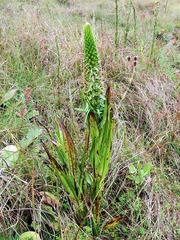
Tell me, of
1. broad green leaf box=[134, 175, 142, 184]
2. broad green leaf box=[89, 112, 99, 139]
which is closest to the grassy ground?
broad green leaf box=[134, 175, 142, 184]

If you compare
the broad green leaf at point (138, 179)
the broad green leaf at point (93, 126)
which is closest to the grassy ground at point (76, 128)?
the broad green leaf at point (138, 179)

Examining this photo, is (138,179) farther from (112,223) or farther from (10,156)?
(10,156)

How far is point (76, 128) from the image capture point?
160 centimetres

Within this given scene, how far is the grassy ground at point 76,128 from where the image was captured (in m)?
1.27

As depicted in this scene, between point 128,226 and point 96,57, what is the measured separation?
0.88 metres

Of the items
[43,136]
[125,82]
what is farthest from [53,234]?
[125,82]

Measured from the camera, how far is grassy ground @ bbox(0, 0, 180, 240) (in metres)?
1.27

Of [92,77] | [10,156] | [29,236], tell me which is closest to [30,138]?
[10,156]

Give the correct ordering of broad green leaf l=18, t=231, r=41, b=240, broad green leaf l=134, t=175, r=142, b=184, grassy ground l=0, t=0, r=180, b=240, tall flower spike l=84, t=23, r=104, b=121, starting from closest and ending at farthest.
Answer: tall flower spike l=84, t=23, r=104, b=121, broad green leaf l=18, t=231, r=41, b=240, grassy ground l=0, t=0, r=180, b=240, broad green leaf l=134, t=175, r=142, b=184

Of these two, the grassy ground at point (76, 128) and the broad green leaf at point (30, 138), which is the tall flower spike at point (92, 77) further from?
the broad green leaf at point (30, 138)

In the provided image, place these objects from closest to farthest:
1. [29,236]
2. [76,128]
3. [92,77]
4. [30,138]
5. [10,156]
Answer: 1. [92,77]
2. [29,236]
3. [10,156]
4. [30,138]
5. [76,128]

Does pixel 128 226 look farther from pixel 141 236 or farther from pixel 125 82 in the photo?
pixel 125 82

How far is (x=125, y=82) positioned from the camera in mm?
2367

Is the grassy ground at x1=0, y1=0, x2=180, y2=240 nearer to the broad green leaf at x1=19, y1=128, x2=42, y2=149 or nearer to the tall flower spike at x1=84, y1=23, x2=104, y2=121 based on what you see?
the broad green leaf at x1=19, y1=128, x2=42, y2=149
